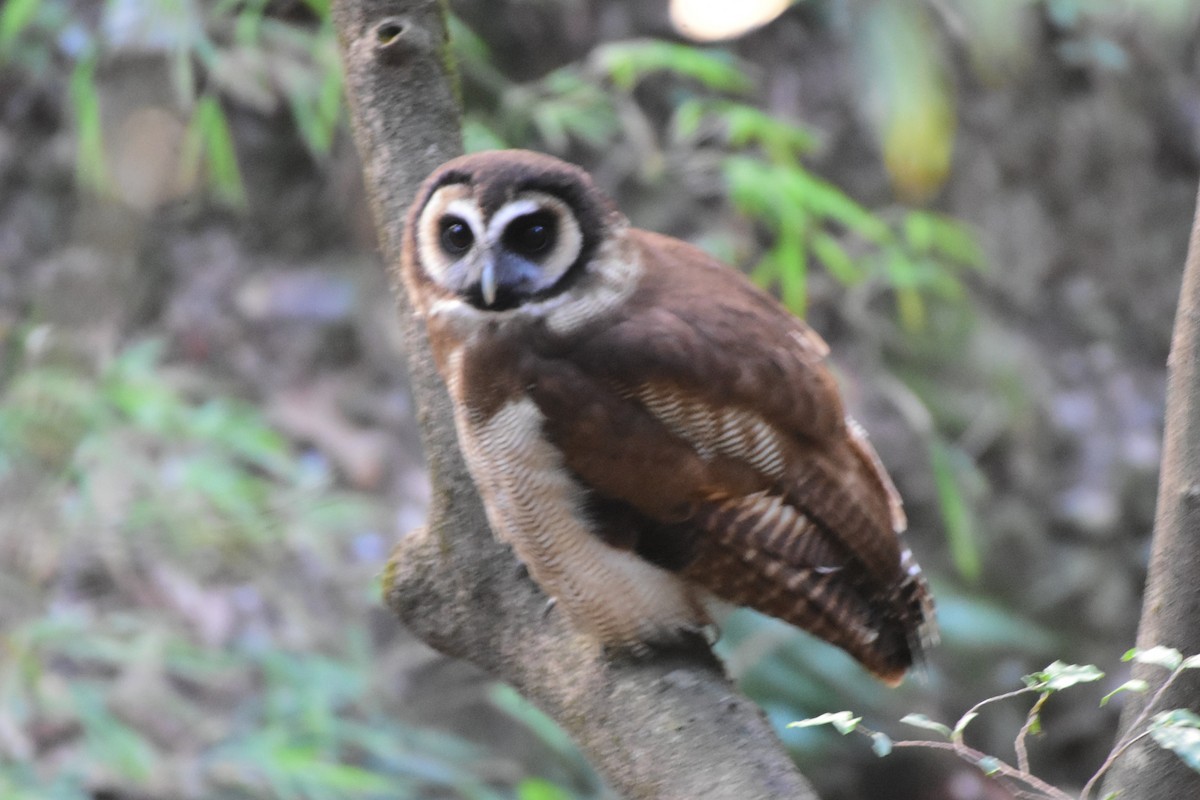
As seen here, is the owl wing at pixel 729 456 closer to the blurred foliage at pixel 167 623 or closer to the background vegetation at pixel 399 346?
the background vegetation at pixel 399 346

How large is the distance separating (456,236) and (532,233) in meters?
0.08

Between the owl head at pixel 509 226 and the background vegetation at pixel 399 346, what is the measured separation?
66 centimetres

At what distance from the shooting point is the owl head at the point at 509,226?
4.04ft

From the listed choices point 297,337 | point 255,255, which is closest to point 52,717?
point 297,337

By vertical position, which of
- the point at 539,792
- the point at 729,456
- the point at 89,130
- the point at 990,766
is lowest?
the point at 539,792

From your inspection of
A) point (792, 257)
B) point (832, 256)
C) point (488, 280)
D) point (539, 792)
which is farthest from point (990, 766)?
point (832, 256)

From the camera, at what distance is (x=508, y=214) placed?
123 centimetres

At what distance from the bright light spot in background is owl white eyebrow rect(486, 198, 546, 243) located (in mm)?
1170

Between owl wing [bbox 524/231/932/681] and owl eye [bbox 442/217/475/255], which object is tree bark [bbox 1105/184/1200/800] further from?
owl eye [bbox 442/217/475/255]

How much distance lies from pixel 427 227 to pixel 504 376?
0.59ft

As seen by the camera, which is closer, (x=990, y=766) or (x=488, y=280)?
(x=990, y=766)

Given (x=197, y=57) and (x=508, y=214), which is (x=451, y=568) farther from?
(x=197, y=57)

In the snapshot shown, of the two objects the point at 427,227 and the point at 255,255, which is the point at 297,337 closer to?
the point at 255,255

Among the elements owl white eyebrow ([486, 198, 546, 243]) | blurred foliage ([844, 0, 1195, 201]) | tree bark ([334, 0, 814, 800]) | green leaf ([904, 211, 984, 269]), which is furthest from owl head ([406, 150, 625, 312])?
green leaf ([904, 211, 984, 269])
